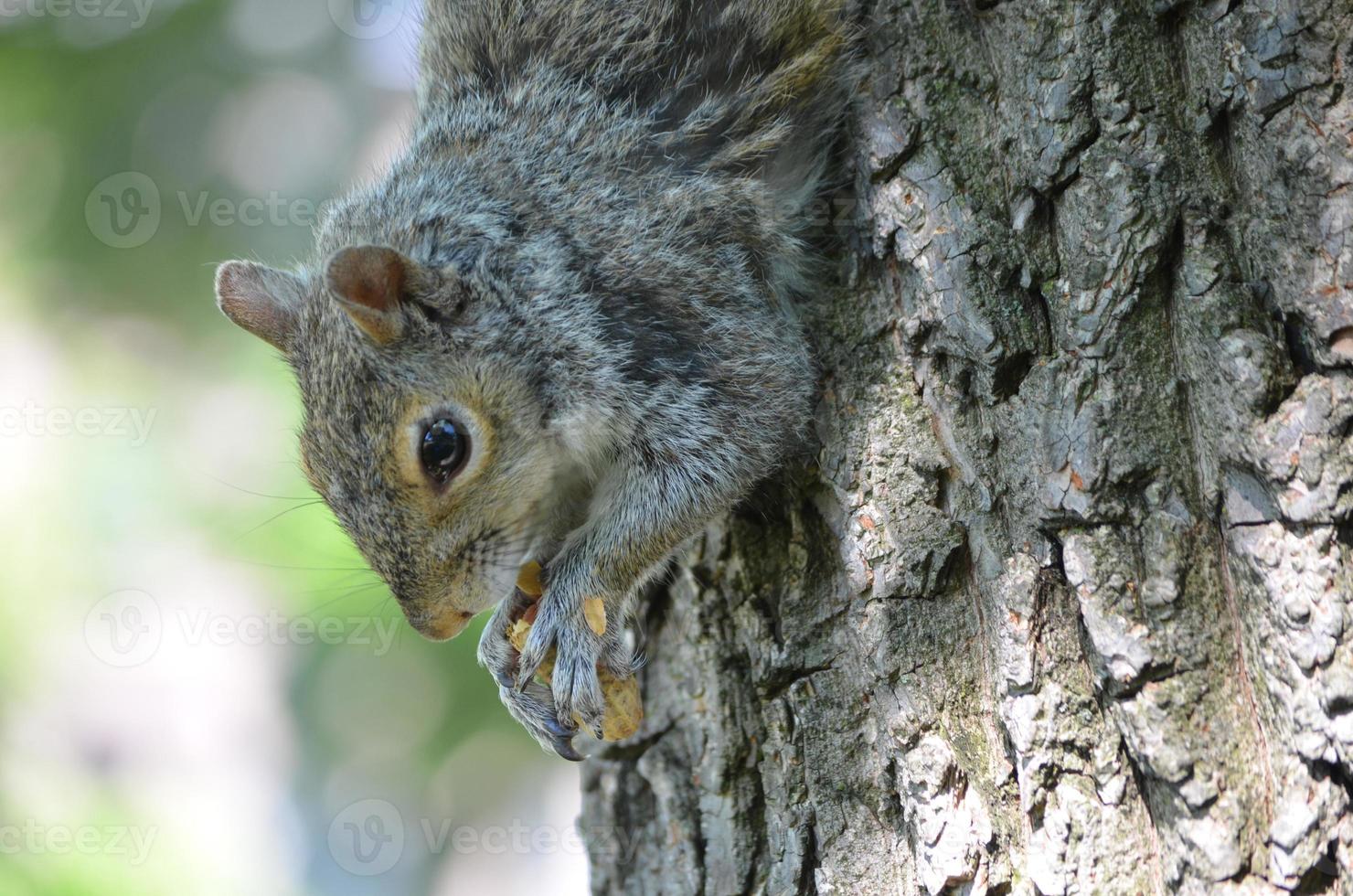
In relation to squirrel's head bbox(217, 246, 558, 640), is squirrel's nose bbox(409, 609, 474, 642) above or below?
below

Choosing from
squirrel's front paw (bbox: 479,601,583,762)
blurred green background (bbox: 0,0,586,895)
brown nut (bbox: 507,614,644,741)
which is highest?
brown nut (bbox: 507,614,644,741)

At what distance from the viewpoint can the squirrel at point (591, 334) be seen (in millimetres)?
2127

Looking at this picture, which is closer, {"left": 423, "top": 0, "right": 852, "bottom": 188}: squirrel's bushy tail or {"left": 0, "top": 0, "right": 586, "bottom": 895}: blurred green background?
{"left": 423, "top": 0, "right": 852, "bottom": 188}: squirrel's bushy tail

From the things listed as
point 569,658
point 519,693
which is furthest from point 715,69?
point 519,693

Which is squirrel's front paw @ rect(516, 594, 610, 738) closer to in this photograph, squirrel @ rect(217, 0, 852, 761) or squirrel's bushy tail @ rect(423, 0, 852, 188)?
squirrel @ rect(217, 0, 852, 761)

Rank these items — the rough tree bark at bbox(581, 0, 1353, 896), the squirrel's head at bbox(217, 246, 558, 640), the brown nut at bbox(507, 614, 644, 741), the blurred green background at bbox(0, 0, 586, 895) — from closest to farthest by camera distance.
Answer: the rough tree bark at bbox(581, 0, 1353, 896) → the squirrel's head at bbox(217, 246, 558, 640) → the brown nut at bbox(507, 614, 644, 741) → the blurred green background at bbox(0, 0, 586, 895)

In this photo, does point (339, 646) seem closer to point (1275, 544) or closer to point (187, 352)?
point (187, 352)

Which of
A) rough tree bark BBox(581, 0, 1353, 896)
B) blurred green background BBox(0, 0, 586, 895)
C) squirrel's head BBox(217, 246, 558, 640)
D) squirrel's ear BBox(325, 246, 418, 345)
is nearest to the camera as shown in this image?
rough tree bark BBox(581, 0, 1353, 896)

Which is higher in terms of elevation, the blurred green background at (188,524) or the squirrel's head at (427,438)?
the squirrel's head at (427,438)

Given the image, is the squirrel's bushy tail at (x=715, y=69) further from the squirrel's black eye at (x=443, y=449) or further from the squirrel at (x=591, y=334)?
the squirrel's black eye at (x=443, y=449)

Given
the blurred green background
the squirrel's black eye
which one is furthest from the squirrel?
the blurred green background

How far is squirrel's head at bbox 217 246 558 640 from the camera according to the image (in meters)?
2.11

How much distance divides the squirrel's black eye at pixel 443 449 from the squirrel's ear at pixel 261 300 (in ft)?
1.67

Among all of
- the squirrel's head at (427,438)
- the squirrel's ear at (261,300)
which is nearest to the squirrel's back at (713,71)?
the squirrel's head at (427,438)
